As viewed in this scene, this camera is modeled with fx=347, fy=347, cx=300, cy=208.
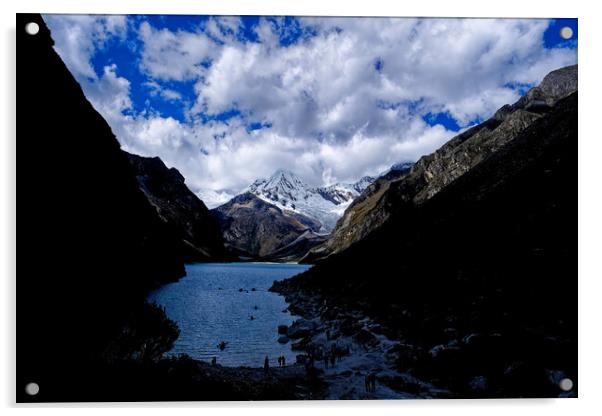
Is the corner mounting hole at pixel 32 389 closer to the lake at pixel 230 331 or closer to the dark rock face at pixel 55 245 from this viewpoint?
the dark rock face at pixel 55 245

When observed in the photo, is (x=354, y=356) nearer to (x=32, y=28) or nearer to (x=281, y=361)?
(x=281, y=361)

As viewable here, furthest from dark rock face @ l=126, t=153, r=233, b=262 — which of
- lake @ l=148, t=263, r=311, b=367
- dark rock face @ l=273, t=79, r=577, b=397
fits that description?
dark rock face @ l=273, t=79, r=577, b=397

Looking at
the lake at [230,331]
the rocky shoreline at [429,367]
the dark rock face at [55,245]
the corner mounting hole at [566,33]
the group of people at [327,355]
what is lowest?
the lake at [230,331]

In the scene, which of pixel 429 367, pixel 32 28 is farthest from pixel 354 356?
pixel 32 28

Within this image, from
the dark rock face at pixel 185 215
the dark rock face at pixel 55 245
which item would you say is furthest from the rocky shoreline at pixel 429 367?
the dark rock face at pixel 185 215
